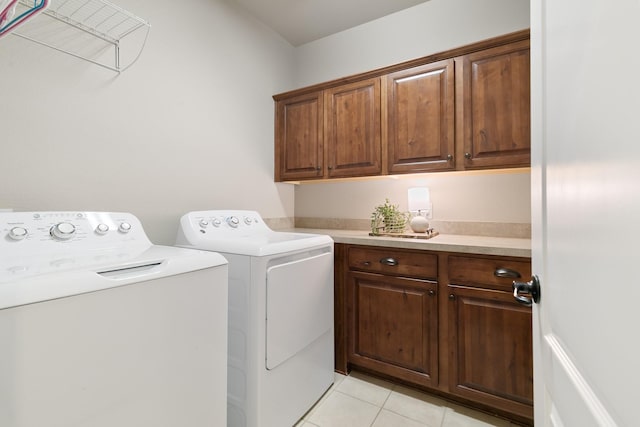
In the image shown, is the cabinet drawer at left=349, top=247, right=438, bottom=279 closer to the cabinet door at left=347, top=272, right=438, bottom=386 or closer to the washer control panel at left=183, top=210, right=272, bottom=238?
the cabinet door at left=347, top=272, right=438, bottom=386

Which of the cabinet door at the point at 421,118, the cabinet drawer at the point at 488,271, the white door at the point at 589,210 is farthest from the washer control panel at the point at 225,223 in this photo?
the white door at the point at 589,210

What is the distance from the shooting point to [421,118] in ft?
6.55

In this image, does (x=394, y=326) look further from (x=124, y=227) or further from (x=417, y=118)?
(x=124, y=227)

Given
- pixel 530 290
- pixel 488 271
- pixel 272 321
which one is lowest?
pixel 272 321

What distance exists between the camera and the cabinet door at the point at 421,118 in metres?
1.91

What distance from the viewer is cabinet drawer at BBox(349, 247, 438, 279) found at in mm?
1718

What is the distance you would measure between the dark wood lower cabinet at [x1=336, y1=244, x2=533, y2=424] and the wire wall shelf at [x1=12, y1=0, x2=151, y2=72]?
1691mm

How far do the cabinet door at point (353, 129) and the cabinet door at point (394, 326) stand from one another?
0.85 meters

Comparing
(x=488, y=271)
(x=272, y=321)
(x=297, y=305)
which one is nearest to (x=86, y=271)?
(x=272, y=321)

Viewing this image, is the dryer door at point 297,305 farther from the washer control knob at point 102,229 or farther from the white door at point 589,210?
the white door at point 589,210

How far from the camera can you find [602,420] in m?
0.38

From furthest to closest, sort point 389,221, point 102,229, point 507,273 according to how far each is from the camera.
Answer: point 389,221 → point 507,273 → point 102,229

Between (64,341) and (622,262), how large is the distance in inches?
42.9

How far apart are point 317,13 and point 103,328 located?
258 centimetres
